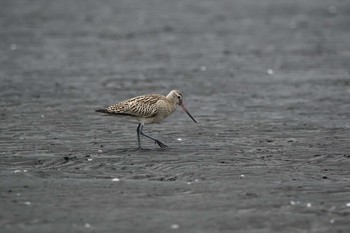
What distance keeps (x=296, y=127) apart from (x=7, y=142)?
5216 millimetres

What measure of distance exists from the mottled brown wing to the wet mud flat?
59 cm

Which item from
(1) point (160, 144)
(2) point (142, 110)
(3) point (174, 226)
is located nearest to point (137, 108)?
(2) point (142, 110)

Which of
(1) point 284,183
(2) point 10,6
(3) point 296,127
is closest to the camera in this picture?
(1) point 284,183

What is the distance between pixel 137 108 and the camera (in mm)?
15562

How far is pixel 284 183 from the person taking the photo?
1288cm

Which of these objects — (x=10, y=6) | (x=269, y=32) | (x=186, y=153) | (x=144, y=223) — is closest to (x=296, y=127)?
(x=186, y=153)

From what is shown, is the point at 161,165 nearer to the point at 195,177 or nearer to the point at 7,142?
the point at 195,177

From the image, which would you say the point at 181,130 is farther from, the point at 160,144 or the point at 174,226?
the point at 174,226

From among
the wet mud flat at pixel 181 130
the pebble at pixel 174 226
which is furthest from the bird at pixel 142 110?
the pebble at pixel 174 226

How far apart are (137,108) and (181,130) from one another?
6.48 ft

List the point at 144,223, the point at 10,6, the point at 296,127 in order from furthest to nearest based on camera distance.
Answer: the point at 10,6, the point at 296,127, the point at 144,223

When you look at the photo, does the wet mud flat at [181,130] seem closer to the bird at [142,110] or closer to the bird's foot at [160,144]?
the bird's foot at [160,144]

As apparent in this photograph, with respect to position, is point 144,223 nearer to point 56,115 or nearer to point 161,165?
point 161,165

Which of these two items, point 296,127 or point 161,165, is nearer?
point 161,165
